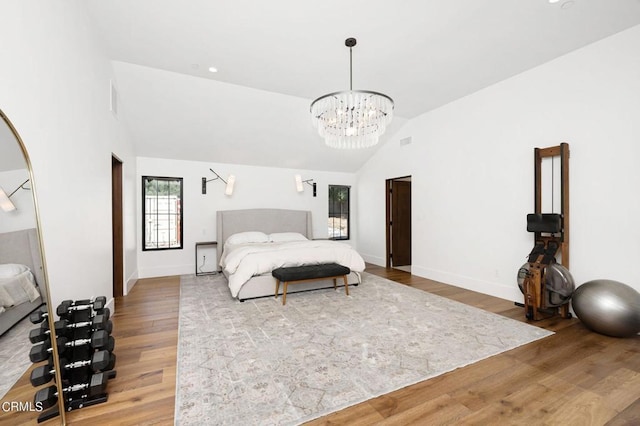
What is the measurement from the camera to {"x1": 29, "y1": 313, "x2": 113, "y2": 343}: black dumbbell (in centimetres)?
154

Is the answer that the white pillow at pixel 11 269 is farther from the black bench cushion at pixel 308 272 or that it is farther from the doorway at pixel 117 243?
the doorway at pixel 117 243

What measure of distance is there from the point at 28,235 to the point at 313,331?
2.37m

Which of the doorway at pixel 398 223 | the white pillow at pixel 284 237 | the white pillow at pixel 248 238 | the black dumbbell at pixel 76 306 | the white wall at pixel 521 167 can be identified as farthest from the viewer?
the doorway at pixel 398 223

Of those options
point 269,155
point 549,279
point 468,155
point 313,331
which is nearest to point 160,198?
point 269,155

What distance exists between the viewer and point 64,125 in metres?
2.28

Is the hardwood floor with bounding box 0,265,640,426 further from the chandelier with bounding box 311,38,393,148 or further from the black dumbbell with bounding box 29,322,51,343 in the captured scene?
the chandelier with bounding box 311,38,393,148

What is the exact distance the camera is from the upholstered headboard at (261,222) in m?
5.95

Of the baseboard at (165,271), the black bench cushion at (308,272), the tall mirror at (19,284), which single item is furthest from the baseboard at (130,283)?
the tall mirror at (19,284)

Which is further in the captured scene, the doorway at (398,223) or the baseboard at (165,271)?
the doorway at (398,223)

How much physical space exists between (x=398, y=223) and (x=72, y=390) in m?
5.92

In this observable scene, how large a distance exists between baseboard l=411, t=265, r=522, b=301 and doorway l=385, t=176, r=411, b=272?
2.93 ft

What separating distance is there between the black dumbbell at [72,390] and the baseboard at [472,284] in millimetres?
4605

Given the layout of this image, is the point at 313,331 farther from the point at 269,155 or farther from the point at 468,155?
the point at 269,155

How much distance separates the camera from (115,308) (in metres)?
3.73
